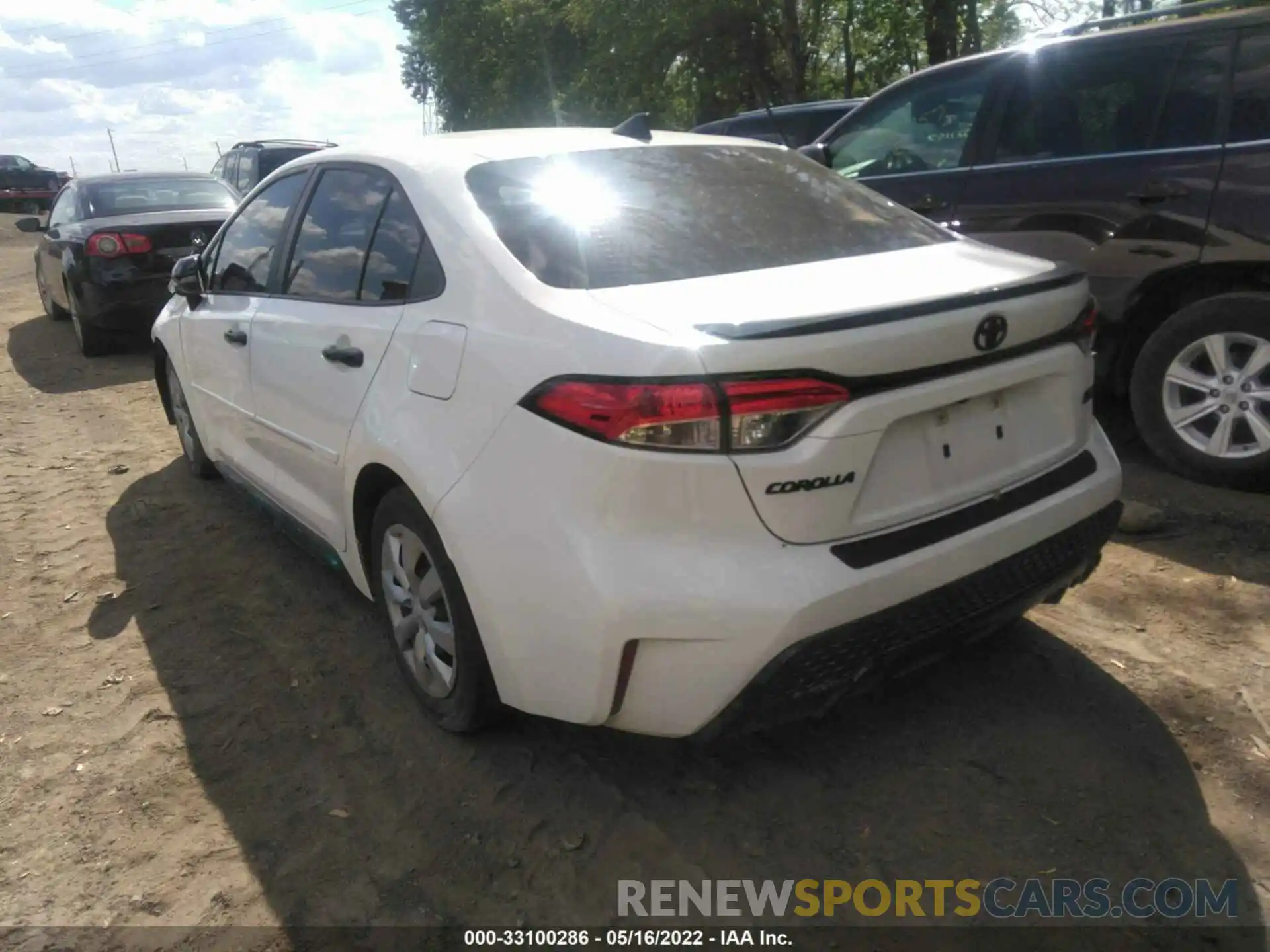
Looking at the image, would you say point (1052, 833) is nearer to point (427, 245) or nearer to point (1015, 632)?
point (1015, 632)

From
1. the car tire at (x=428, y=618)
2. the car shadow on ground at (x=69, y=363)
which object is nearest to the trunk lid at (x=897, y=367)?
the car tire at (x=428, y=618)

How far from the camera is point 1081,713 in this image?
9.65 ft

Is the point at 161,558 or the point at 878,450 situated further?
the point at 161,558

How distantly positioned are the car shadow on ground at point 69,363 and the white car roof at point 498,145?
5546 millimetres

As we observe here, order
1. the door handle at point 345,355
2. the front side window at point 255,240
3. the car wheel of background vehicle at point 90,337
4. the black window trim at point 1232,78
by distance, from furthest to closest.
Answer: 1. the car wheel of background vehicle at point 90,337
2. the black window trim at point 1232,78
3. the front side window at point 255,240
4. the door handle at point 345,355

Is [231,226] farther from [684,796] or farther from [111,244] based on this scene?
[111,244]

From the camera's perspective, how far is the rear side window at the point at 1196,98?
4262mm

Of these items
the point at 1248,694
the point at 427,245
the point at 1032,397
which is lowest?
the point at 1248,694

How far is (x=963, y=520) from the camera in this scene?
248 centimetres

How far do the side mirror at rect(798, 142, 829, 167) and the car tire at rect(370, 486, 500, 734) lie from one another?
3.38m

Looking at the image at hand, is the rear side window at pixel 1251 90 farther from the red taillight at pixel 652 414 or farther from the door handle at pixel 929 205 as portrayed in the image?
the red taillight at pixel 652 414

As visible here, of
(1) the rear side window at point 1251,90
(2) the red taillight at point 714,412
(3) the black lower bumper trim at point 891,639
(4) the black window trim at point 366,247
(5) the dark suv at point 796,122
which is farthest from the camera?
(5) the dark suv at point 796,122

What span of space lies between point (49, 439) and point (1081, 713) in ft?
20.5

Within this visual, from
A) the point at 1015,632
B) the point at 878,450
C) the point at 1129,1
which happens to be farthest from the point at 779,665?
the point at 1129,1
